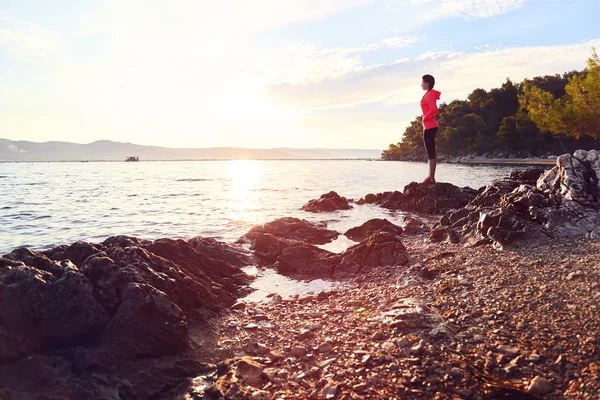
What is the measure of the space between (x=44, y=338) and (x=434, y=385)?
5708 millimetres

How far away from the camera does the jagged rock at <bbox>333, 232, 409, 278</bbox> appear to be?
10.7 meters

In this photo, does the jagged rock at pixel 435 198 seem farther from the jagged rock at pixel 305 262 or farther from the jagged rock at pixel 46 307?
the jagged rock at pixel 46 307

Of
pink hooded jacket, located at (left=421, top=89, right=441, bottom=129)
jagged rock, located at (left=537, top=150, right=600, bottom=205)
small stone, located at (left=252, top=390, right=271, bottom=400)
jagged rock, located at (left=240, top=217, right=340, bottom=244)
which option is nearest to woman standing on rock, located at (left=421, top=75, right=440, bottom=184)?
pink hooded jacket, located at (left=421, top=89, right=441, bottom=129)

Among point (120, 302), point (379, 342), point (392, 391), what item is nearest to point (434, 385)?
point (392, 391)

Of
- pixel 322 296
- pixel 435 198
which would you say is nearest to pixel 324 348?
pixel 322 296

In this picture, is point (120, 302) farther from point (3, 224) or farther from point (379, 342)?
point (3, 224)

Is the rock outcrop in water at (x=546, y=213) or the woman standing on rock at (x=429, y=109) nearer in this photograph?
the rock outcrop in water at (x=546, y=213)

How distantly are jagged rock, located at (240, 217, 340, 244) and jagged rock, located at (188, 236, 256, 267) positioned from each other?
6.20 feet

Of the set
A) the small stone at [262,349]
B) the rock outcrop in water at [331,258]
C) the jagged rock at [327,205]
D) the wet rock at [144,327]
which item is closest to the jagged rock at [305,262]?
the rock outcrop in water at [331,258]

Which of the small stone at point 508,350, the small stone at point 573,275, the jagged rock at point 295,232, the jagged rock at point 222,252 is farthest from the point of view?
the jagged rock at point 295,232

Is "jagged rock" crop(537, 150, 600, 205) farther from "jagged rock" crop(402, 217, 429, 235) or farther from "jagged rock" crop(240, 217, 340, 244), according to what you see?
"jagged rock" crop(240, 217, 340, 244)

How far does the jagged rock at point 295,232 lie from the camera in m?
15.1

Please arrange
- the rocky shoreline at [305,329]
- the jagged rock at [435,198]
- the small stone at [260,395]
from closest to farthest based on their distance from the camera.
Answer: the small stone at [260,395]
the rocky shoreline at [305,329]
the jagged rock at [435,198]

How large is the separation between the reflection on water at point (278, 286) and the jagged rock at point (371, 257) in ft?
2.83
